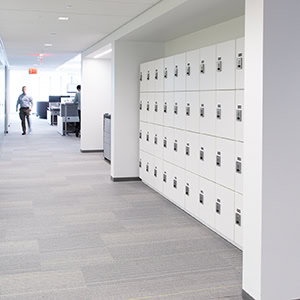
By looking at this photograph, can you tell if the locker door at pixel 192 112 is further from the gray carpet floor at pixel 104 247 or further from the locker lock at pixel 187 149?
the gray carpet floor at pixel 104 247

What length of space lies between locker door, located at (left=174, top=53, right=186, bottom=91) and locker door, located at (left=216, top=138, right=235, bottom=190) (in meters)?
1.32

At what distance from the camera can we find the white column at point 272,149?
3277 millimetres

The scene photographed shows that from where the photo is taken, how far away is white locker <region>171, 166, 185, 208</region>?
623 centimetres

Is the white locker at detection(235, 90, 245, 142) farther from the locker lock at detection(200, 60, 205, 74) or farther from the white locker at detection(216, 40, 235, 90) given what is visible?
the locker lock at detection(200, 60, 205, 74)

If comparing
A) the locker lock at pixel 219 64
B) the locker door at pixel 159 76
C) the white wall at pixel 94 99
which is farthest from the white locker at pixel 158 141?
the white wall at pixel 94 99

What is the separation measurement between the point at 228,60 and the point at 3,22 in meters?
4.10

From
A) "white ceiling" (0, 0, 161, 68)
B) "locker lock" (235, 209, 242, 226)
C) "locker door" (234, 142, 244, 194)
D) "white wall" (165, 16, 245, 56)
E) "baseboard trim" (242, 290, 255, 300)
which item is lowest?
"baseboard trim" (242, 290, 255, 300)

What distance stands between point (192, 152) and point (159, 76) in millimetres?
1735

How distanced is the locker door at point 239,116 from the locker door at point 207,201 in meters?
0.80

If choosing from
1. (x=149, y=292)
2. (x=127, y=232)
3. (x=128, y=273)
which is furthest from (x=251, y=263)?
(x=127, y=232)

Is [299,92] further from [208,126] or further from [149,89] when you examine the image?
[149,89]

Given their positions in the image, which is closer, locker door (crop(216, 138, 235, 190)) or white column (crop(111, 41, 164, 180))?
locker door (crop(216, 138, 235, 190))

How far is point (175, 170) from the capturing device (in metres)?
6.48

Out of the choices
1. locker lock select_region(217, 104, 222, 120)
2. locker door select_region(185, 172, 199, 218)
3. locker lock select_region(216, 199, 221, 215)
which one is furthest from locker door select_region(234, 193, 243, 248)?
locker door select_region(185, 172, 199, 218)
